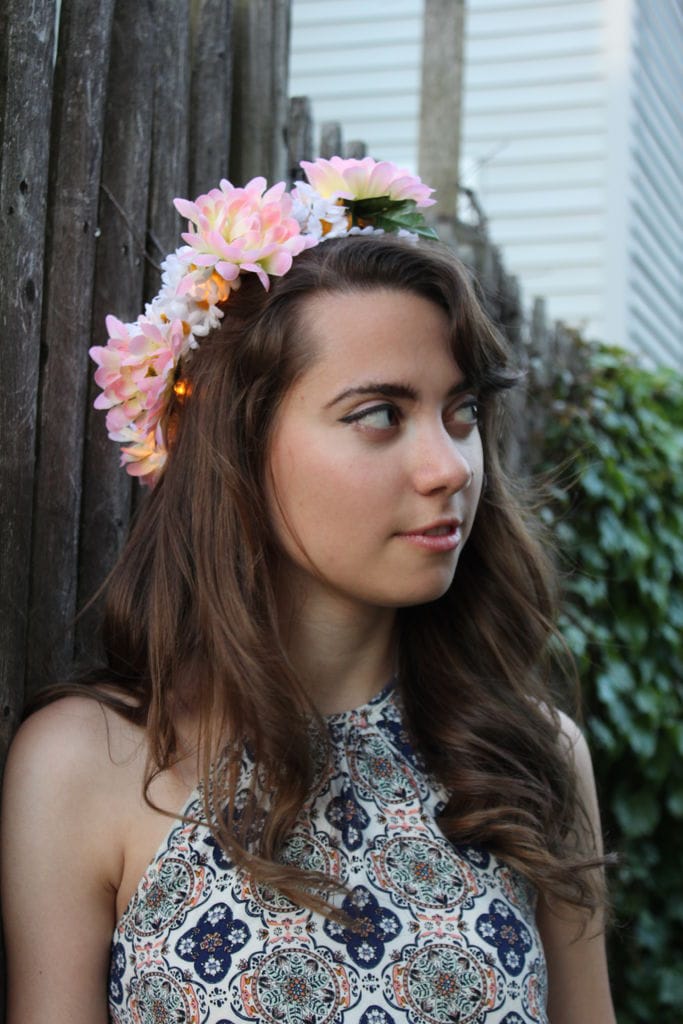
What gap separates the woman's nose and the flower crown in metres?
0.35

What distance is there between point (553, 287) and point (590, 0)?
1.55 m

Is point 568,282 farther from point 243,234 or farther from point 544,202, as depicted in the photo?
point 243,234

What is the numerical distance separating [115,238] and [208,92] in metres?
0.46

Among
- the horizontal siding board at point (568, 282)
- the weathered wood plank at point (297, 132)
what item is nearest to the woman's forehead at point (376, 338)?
the weathered wood plank at point (297, 132)

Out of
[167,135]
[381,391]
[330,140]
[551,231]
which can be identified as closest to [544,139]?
[551,231]

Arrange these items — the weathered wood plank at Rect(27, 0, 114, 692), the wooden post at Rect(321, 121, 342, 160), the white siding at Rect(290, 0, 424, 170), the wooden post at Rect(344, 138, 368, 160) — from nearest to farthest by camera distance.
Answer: the weathered wood plank at Rect(27, 0, 114, 692) < the wooden post at Rect(321, 121, 342, 160) < the wooden post at Rect(344, 138, 368, 160) < the white siding at Rect(290, 0, 424, 170)


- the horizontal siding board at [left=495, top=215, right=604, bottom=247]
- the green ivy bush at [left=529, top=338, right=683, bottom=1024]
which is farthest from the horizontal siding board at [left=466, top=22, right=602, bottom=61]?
the green ivy bush at [left=529, top=338, right=683, bottom=1024]

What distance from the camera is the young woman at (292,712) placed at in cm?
174

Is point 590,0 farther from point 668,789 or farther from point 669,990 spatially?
point 669,990

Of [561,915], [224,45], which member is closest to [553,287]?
[224,45]

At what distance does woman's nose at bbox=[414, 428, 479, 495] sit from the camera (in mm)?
1818

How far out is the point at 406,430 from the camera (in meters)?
1.85

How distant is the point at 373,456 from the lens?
1809mm

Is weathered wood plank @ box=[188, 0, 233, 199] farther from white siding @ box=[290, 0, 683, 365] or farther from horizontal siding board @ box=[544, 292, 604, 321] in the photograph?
horizontal siding board @ box=[544, 292, 604, 321]
